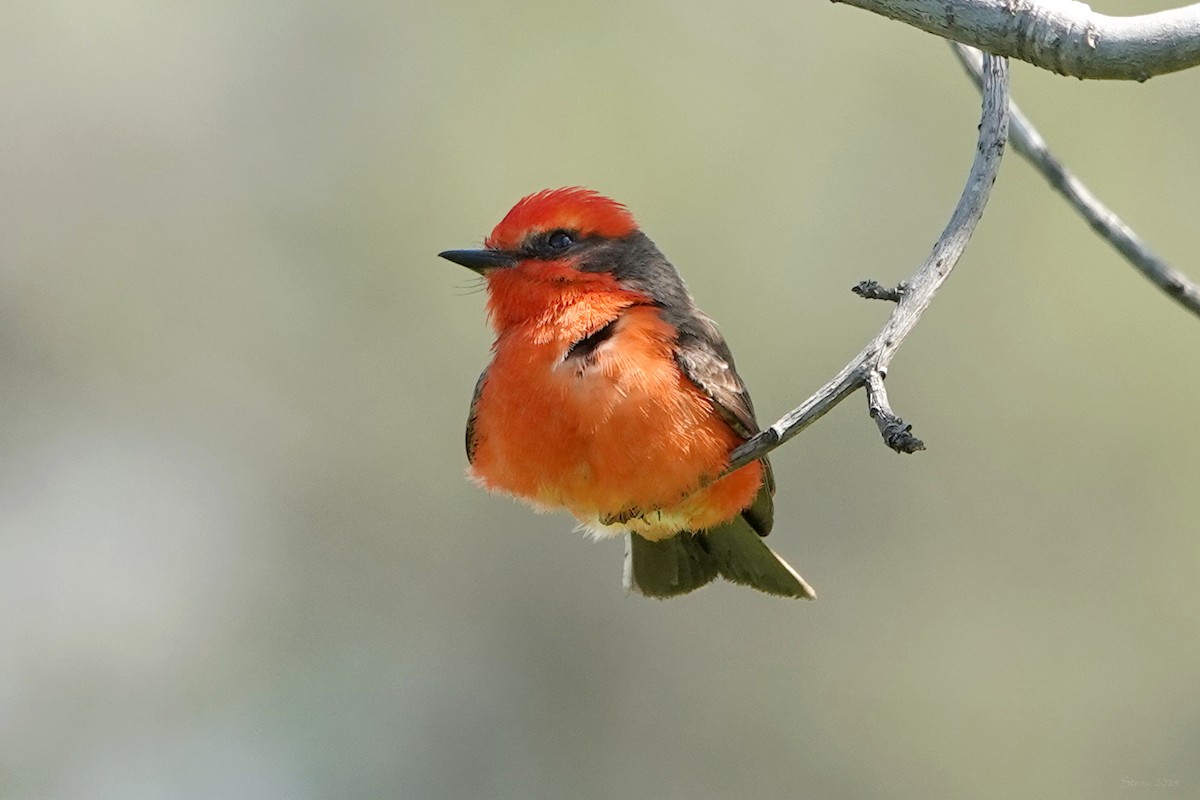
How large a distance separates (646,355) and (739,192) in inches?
213

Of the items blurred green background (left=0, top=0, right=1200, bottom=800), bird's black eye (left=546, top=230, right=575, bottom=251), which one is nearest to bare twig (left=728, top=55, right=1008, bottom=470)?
bird's black eye (left=546, top=230, right=575, bottom=251)

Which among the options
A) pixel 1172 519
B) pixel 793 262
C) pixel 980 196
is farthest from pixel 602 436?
pixel 1172 519

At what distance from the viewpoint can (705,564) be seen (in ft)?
20.6

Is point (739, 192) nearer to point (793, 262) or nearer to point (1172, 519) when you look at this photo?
point (793, 262)

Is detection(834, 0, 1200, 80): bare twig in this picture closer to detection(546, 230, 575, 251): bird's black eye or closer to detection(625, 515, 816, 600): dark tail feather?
detection(546, 230, 575, 251): bird's black eye

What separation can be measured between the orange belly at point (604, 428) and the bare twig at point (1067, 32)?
67.2 inches

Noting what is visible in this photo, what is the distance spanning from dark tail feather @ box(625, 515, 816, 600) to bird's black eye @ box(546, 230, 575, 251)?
4.11 feet

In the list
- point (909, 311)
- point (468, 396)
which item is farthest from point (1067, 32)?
point (468, 396)

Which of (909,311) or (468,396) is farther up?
(468,396)

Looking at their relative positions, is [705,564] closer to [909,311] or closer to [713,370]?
[713,370]

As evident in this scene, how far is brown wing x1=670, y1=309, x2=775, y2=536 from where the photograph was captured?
5309mm

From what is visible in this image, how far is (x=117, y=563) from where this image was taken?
37.5 feet

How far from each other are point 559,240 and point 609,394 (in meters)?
1.01

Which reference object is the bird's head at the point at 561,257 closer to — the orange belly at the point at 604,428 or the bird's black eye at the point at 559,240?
the bird's black eye at the point at 559,240
